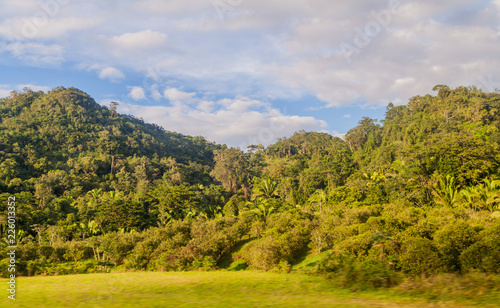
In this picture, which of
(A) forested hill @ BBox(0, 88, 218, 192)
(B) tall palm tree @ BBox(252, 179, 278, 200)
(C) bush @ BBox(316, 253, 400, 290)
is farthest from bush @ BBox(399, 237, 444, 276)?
(A) forested hill @ BBox(0, 88, 218, 192)

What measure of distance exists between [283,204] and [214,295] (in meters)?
Result: 34.2

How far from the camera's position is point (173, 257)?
1873 cm

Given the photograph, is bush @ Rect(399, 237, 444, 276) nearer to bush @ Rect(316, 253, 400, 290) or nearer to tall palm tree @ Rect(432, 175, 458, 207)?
bush @ Rect(316, 253, 400, 290)

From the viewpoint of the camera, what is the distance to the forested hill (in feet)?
160

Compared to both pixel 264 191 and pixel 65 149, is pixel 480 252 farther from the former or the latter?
pixel 65 149

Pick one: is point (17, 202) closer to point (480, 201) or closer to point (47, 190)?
point (47, 190)

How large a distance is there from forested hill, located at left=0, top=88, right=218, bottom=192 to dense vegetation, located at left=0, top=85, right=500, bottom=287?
0.35 metres

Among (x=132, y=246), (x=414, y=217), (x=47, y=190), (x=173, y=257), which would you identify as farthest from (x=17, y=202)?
(x=414, y=217)

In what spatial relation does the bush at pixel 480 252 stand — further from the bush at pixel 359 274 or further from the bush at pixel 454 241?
the bush at pixel 359 274

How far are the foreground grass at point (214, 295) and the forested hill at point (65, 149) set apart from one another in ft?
149

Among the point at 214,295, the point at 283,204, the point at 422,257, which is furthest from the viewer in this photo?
the point at 283,204

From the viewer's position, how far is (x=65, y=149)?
63.7 meters

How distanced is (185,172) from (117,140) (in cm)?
2515

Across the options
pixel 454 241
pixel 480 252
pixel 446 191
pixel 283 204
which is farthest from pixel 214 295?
pixel 283 204
